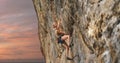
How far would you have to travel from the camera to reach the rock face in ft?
55.4

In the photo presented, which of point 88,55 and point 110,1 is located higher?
point 110,1

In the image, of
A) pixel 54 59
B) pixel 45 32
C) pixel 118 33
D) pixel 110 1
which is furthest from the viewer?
pixel 45 32

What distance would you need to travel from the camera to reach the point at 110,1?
17.7 m

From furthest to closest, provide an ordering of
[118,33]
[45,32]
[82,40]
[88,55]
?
[45,32]
[82,40]
[88,55]
[118,33]

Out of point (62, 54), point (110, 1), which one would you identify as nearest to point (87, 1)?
point (110, 1)

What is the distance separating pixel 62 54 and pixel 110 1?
441 inches

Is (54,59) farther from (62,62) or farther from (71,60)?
(71,60)

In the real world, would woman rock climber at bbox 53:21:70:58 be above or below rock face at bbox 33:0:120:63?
below

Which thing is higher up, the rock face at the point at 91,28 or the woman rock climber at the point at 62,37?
the rock face at the point at 91,28

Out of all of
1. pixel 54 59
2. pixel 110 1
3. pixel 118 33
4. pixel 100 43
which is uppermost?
pixel 110 1

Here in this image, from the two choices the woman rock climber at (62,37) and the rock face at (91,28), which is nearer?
the rock face at (91,28)

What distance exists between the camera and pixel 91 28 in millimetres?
18859

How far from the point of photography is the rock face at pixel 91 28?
55.4ft

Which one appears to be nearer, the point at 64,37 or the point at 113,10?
the point at 113,10
